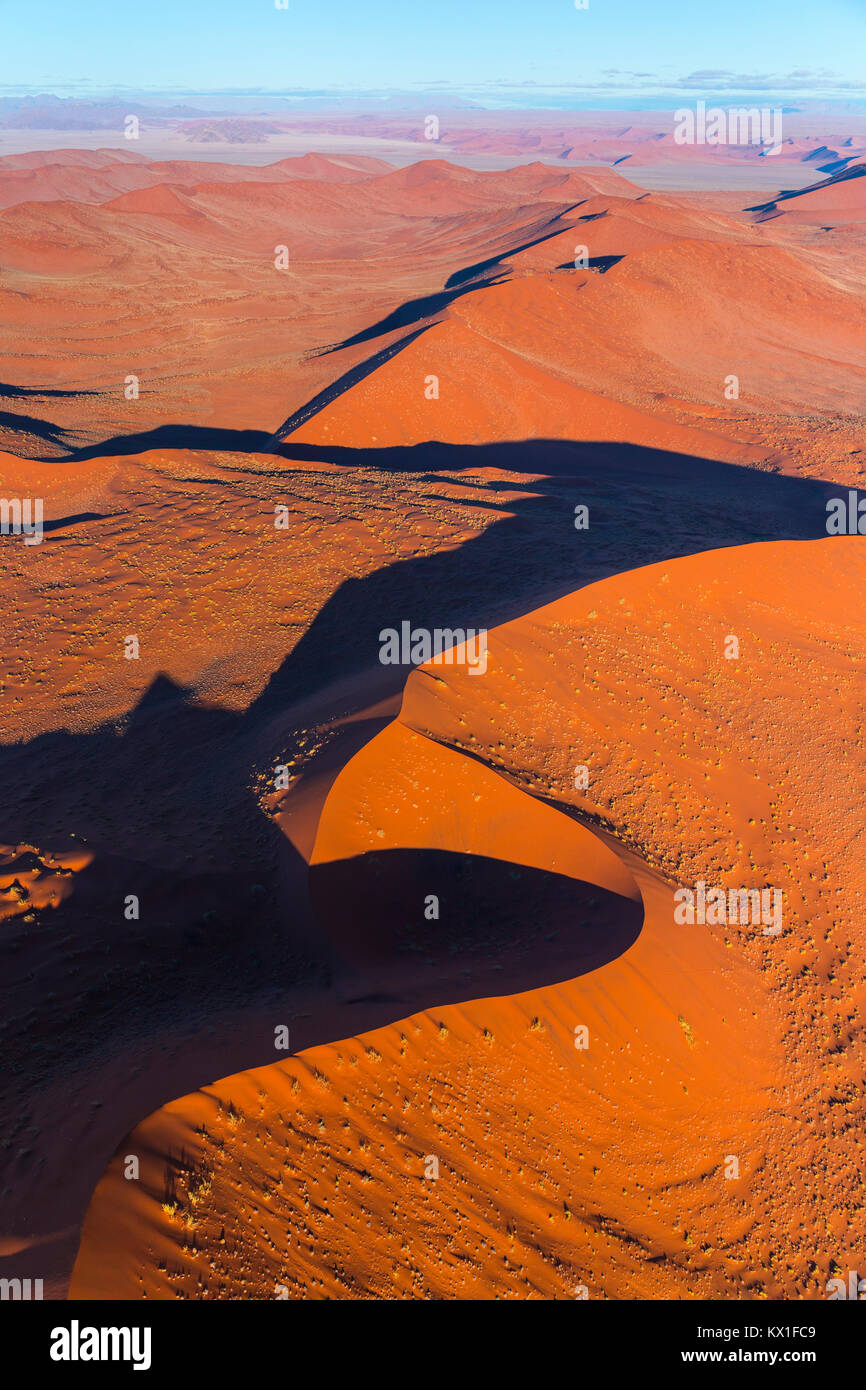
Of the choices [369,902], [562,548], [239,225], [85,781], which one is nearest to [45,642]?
[85,781]

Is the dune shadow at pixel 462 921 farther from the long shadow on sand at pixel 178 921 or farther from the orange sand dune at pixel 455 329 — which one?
the orange sand dune at pixel 455 329

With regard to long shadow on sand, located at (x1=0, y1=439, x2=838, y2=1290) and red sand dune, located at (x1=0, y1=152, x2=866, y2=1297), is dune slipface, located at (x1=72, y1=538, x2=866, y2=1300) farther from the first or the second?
long shadow on sand, located at (x1=0, y1=439, x2=838, y2=1290)

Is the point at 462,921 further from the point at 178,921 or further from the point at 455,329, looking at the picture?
the point at 455,329

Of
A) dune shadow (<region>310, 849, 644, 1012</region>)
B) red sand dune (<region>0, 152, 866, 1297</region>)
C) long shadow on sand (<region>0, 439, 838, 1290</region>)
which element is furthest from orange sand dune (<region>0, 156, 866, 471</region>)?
dune shadow (<region>310, 849, 644, 1012</region>)

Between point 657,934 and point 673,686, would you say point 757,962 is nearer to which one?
point 657,934

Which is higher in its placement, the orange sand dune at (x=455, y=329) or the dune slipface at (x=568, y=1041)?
the orange sand dune at (x=455, y=329)

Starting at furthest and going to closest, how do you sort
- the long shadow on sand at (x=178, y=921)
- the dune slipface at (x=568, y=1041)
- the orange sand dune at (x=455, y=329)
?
the orange sand dune at (x=455, y=329)
the long shadow on sand at (x=178, y=921)
the dune slipface at (x=568, y=1041)

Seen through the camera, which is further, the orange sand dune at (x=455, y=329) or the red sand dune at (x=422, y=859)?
the orange sand dune at (x=455, y=329)

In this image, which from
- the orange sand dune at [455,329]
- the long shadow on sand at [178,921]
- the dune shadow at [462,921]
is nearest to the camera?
the long shadow on sand at [178,921]

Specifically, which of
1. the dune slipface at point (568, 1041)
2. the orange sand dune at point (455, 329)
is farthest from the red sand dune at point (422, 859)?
the orange sand dune at point (455, 329)
